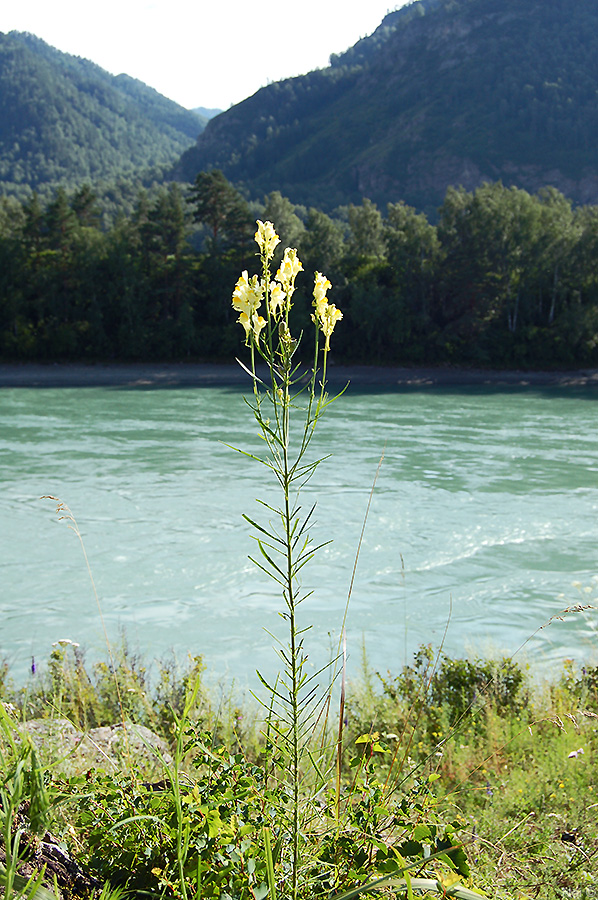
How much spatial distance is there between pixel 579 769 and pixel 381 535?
11.1m

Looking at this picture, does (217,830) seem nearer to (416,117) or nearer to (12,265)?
(12,265)

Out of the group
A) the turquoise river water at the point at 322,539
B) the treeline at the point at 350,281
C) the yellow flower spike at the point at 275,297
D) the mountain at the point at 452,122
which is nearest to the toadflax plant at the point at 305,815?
the yellow flower spike at the point at 275,297

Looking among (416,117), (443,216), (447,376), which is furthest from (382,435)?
(416,117)

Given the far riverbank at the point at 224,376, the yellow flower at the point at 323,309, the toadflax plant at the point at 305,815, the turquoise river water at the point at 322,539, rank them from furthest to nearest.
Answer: the far riverbank at the point at 224,376
the turquoise river water at the point at 322,539
the yellow flower at the point at 323,309
the toadflax plant at the point at 305,815

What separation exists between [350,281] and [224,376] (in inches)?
529

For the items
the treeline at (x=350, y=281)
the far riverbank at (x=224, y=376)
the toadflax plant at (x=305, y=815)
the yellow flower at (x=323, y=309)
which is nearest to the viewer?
the toadflax plant at (x=305, y=815)

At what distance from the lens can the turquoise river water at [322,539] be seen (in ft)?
33.3

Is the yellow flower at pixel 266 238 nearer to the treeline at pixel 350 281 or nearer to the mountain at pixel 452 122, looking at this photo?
the treeline at pixel 350 281

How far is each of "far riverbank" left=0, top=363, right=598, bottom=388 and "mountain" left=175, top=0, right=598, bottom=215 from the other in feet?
309

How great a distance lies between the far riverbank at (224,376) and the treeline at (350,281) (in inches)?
74.3

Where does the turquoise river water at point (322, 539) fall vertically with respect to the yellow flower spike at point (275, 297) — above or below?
below

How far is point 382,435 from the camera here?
28.1 m

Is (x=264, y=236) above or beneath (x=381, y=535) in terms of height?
above

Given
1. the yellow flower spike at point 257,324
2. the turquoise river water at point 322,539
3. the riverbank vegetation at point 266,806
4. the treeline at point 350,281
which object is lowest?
the turquoise river water at point 322,539
